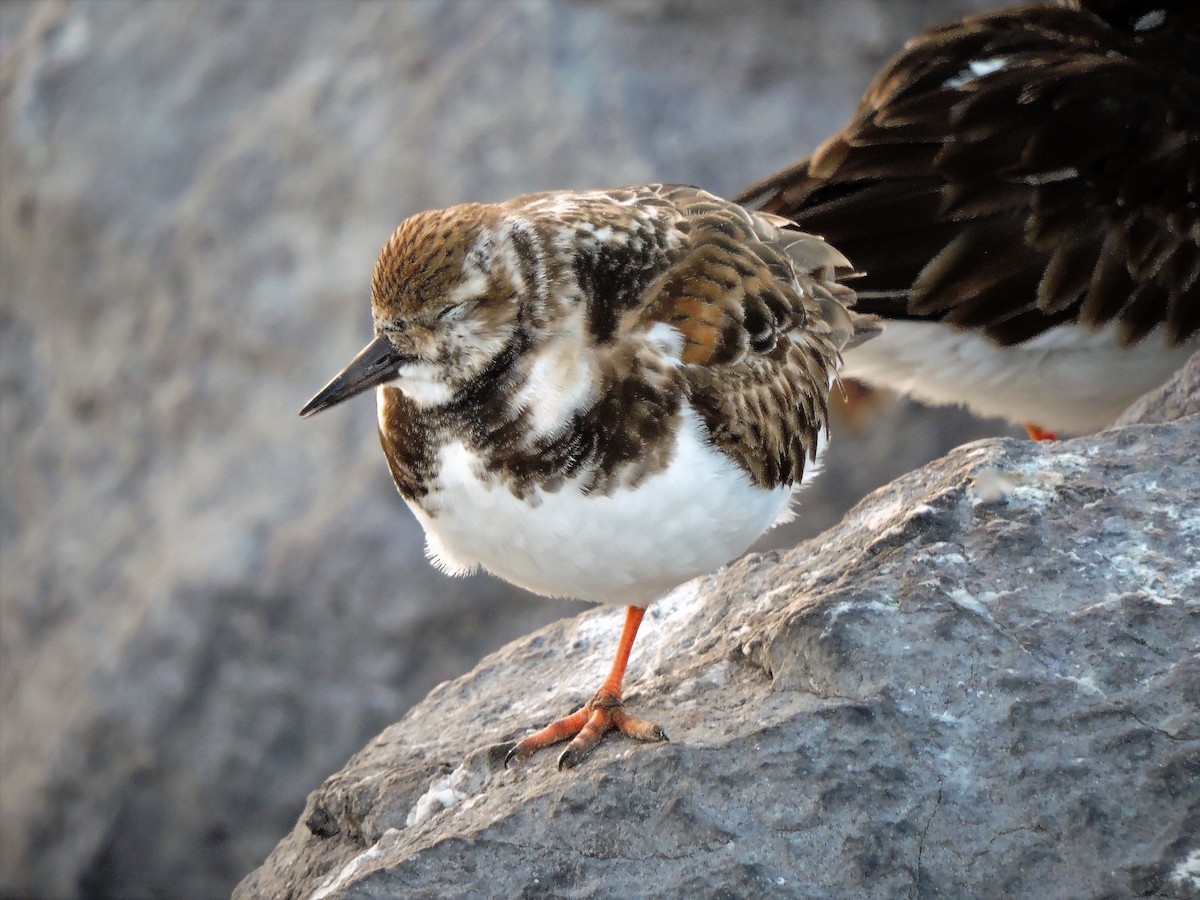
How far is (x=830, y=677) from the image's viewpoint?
10.1 ft

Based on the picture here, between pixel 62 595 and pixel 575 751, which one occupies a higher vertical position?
pixel 575 751

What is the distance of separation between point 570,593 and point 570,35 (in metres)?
3.85

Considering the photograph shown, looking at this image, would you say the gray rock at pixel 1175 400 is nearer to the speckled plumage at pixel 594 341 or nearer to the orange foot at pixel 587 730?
the speckled plumage at pixel 594 341

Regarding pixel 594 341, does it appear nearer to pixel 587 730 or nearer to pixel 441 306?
pixel 441 306

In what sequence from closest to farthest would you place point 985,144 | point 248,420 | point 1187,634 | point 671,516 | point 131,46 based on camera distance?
point 1187,634, point 671,516, point 985,144, point 248,420, point 131,46

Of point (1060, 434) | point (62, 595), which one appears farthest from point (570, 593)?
point (62, 595)

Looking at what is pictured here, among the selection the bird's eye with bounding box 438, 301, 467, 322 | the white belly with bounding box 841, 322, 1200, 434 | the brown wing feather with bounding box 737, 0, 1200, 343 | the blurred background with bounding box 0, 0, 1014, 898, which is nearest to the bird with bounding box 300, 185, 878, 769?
the bird's eye with bounding box 438, 301, 467, 322

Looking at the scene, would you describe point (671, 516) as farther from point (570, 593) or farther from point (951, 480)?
point (951, 480)

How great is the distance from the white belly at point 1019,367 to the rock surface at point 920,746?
41.4 inches

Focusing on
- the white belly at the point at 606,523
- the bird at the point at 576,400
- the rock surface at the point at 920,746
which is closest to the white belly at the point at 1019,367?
the rock surface at the point at 920,746

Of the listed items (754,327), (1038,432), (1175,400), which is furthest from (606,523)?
(1038,432)

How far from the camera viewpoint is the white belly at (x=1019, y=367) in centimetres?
461

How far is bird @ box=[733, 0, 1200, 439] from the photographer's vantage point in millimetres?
4484

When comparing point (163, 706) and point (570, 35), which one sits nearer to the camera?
point (163, 706)
